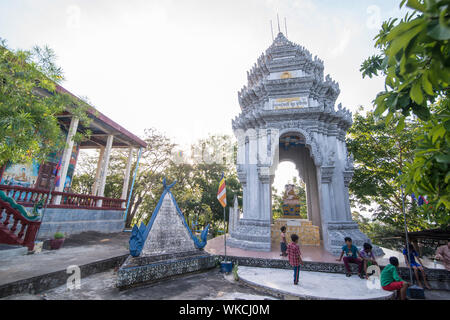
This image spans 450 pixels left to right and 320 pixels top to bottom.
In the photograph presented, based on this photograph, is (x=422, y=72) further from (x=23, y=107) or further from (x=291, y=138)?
(x=291, y=138)

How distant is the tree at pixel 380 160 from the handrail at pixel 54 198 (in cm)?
1476

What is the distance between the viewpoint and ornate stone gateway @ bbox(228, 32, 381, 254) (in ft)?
25.6

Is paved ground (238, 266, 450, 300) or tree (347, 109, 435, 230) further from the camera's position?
tree (347, 109, 435, 230)

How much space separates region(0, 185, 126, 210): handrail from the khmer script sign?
34.4ft

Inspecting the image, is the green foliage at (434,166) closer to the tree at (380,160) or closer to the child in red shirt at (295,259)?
the child in red shirt at (295,259)

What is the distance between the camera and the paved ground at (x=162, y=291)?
12.2 ft

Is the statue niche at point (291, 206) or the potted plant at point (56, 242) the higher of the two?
the statue niche at point (291, 206)

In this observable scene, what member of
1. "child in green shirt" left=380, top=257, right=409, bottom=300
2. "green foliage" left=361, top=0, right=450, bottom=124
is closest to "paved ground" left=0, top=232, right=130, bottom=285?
"green foliage" left=361, top=0, right=450, bottom=124

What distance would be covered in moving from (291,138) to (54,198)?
11820 mm

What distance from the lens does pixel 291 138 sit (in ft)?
35.6

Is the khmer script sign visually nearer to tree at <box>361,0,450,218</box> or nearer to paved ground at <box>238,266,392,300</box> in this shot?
paved ground at <box>238,266,392,300</box>

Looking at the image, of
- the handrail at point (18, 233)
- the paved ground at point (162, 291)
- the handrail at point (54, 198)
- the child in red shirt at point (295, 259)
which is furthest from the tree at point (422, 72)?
the handrail at point (54, 198)

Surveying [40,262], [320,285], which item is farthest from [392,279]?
[40,262]
